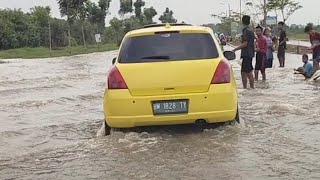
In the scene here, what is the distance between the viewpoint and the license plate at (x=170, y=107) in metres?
6.85

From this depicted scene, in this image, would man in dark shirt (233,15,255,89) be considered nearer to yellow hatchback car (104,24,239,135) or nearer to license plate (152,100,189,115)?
yellow hatchback car (104,24,239,135)

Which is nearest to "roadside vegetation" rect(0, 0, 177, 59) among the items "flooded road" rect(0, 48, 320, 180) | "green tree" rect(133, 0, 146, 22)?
"green tree" rect(133, 0, 146, 22)

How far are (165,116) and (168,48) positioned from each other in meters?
0.94

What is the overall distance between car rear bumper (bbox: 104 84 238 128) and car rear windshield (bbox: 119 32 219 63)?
497mm

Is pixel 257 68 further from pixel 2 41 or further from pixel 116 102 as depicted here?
pixel 2 41

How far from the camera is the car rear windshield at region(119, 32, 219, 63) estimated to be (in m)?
7.11

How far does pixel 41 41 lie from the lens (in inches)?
2387

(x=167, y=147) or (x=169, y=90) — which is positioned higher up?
(x=169, y=90)

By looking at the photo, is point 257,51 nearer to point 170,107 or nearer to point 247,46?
point 247,46

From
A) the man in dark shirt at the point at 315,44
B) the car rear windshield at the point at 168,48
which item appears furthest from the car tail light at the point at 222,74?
the man in dark shirt at the point at 315,44

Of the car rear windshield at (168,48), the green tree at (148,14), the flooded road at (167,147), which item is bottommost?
the flooded road at (167,147)

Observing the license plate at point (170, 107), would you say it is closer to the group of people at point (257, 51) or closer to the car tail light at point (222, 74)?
the car tail light at point (222, 74)

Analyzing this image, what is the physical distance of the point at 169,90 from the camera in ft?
22.5

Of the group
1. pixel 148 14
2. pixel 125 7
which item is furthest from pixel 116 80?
pixel 148 14
